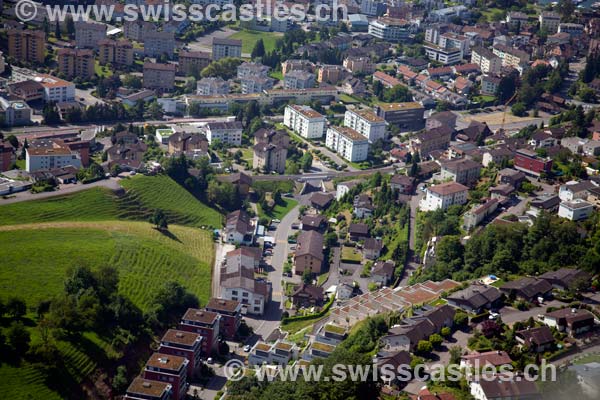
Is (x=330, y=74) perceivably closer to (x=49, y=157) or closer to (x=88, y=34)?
(x=88, y=34)

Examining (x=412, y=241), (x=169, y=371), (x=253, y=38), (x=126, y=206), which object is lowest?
(x=169, y=371)

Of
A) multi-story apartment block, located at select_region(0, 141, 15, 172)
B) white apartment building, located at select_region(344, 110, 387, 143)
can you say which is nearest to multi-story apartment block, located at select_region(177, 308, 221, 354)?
multi-story apartment block, located at select_region(0, 141, 15, 172)

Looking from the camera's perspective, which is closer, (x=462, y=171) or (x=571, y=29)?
(x=462, y=171)

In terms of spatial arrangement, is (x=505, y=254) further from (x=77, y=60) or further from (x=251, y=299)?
(x=77, y=60)

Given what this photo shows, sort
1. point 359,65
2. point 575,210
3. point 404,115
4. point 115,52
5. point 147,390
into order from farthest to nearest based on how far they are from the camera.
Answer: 1. point 359,65
2. point 115,52
3. point 404,115
4. point 575,210
5. point 147,390

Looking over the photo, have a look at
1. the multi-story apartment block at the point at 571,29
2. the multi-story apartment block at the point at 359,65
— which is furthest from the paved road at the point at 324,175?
the multi-story apartment block at the point at 571,29

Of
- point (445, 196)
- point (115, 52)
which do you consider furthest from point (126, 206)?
point (115, 52)

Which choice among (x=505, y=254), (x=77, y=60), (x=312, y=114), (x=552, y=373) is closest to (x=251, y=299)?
(x=505, y=254)
